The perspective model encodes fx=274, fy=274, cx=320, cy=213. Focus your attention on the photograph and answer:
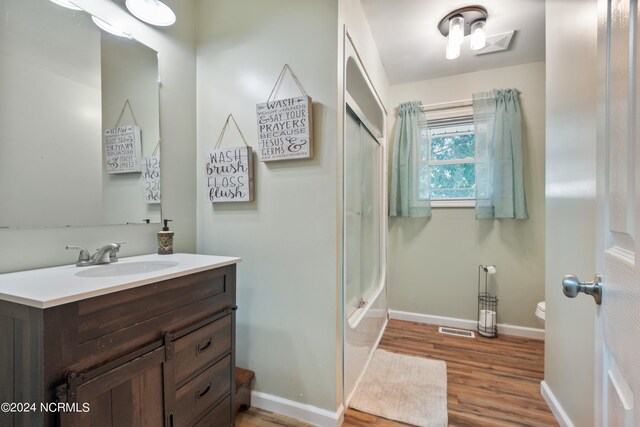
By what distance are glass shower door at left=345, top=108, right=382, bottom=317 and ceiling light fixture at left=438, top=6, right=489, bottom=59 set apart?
835mm

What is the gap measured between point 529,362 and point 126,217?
9.64 feet

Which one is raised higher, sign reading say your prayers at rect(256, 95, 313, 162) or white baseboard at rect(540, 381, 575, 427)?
sign reading say your prayers at rect(256, 95, 313, 162)

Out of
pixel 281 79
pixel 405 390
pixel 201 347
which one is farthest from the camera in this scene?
pixel 405 390

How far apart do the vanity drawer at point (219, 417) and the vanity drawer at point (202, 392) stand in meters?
0.03

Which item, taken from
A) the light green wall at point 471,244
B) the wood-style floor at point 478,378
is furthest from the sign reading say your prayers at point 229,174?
the light green wall at point 471,244

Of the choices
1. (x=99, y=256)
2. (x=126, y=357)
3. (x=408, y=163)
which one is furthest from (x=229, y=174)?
(x=408, y=163)

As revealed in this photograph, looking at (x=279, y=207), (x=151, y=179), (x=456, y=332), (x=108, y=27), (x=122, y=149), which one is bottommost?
(x=456, y=332)

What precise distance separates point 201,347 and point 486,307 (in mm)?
2614

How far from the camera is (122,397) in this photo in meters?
0.85

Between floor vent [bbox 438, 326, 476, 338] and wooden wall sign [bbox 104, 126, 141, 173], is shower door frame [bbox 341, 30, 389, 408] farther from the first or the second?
wooden wall sign [bbox 104, 126, 141, 173]

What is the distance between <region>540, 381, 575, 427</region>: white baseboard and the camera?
141 centimetres

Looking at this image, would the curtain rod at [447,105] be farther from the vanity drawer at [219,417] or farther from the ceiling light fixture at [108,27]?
the vanity drawer at [219,417]

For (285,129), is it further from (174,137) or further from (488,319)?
(488,319)

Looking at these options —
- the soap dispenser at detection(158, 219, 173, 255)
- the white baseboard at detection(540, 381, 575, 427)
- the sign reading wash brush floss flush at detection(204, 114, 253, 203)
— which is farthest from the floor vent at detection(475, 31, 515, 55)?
the soap dispenser at detection(158, 219, 173, 255)
